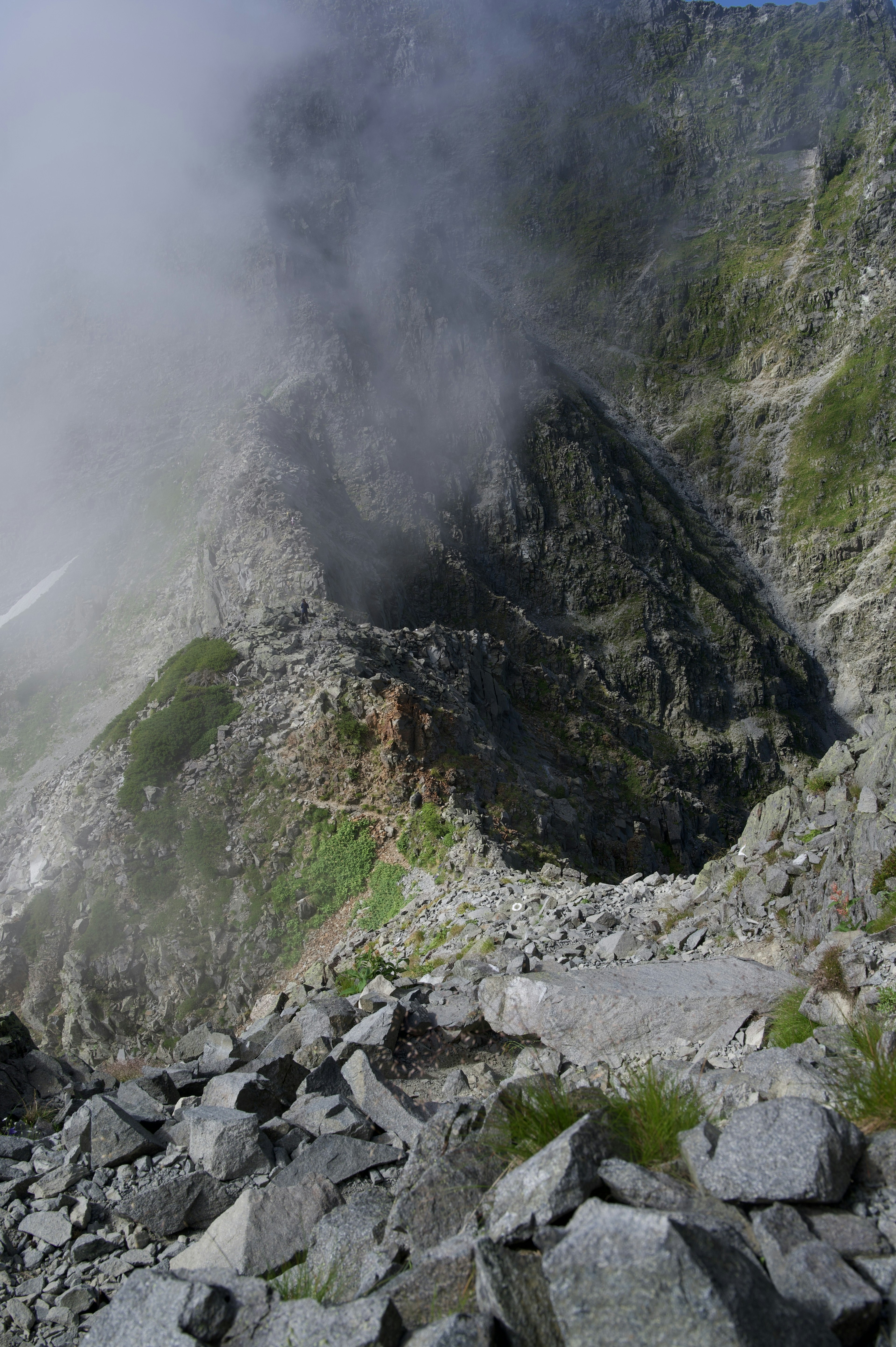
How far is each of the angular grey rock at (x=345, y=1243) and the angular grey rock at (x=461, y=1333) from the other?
3.56 feet

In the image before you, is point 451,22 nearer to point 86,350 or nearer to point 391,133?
point 391,133

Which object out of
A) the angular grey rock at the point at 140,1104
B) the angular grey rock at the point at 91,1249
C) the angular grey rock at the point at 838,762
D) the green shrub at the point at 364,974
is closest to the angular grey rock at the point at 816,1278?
the angular grey rock at the point at 91,1249

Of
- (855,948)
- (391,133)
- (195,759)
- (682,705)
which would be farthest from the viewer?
(391,133)

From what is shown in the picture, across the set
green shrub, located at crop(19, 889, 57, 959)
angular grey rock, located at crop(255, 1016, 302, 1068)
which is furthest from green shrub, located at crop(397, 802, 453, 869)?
green shrub, located at crop(19, 889, 57, 959)

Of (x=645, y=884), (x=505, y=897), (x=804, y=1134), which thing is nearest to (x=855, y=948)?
(x=804, y=1134)

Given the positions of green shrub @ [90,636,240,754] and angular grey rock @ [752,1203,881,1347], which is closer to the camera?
angular grey rock @ [752,1203,881,1347]

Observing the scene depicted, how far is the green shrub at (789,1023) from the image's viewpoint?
743 centimetres

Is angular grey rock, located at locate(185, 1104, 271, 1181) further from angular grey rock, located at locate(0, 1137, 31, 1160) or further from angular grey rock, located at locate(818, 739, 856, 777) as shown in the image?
angular grey rock, located at locate(818, 739, 856, 777)

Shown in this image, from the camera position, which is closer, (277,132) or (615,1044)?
(615,1044)

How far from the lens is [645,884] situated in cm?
1778

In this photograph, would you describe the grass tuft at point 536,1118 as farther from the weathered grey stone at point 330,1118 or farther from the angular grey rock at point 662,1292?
the weathered grey stone at point 330,1118

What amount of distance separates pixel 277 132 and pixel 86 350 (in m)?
72.1

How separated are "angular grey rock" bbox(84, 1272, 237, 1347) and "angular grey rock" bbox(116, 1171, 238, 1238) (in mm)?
2142

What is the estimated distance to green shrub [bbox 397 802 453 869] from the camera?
23.2m
